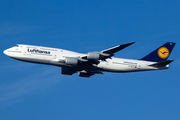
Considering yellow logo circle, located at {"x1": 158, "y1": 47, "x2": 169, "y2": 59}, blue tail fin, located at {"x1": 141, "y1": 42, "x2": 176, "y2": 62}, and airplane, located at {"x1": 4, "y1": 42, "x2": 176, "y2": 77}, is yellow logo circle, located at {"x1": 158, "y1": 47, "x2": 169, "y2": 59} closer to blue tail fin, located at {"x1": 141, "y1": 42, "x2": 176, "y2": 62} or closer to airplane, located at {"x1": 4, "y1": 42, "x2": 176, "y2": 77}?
blue tail fin, located at {"x1": 141, "y1": 42, "x2": 176, "y2": 62}

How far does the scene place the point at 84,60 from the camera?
161ft

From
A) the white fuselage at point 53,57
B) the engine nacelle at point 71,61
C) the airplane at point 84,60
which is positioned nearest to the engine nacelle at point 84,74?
Result: the airplane at point 84,60

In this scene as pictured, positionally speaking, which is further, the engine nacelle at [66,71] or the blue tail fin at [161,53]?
the blue tail fin at [161,53]

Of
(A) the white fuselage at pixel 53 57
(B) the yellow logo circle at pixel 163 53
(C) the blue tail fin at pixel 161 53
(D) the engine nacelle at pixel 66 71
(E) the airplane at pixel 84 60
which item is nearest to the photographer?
(E) the airplane at pixel 84 60

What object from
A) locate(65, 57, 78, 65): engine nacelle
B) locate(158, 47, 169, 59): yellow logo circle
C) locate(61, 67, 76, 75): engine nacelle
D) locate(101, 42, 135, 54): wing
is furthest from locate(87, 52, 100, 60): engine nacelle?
locate(158, 47, 169, 59): yellow logo circle

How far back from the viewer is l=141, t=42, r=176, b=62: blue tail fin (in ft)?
184

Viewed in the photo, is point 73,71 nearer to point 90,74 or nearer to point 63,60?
point 90,74

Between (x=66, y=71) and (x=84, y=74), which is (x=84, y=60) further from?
(x=84, y=74)

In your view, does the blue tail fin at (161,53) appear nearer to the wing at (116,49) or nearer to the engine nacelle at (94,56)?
the wing at (116,49)

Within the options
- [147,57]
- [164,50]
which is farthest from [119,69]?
[164,50]

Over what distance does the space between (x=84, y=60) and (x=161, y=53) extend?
17391mm

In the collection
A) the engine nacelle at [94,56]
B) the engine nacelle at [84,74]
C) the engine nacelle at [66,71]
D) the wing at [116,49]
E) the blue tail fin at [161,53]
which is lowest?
the engine nacelle at [84,74]

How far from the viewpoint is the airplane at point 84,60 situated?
48.0 m

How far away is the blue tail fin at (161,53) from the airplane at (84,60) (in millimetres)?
756
